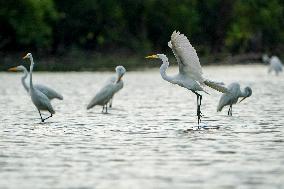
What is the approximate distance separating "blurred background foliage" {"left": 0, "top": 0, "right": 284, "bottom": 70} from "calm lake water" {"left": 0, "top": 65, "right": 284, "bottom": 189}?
47581 mm

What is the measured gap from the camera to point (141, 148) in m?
16.2

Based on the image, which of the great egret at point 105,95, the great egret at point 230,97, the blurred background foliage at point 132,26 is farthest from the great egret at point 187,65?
the blurred background foliage at point 132,26

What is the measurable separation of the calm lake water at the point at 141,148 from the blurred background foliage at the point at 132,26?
4758 cm

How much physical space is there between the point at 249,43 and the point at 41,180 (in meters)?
111

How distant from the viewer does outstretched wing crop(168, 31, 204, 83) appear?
19.6 metres

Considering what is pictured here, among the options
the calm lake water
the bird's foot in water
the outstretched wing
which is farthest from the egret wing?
the bird's foot in water

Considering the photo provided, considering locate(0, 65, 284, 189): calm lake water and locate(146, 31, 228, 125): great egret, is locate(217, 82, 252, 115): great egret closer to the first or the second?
locate(0, 65, 284, 189): calm lake water

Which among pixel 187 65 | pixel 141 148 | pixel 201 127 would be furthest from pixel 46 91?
pixel 141 148

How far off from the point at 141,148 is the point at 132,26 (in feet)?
288

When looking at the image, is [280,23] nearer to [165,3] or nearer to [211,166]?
[165,3]

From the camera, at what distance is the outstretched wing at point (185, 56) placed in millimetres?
19562

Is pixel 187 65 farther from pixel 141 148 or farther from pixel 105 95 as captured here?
pixel 105 95

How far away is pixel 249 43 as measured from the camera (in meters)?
123

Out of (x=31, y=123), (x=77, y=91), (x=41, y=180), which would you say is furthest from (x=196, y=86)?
(x=77, y=91)
